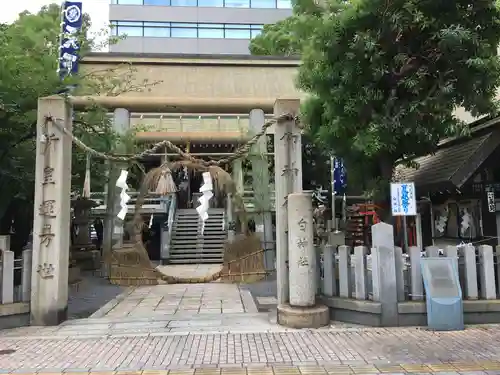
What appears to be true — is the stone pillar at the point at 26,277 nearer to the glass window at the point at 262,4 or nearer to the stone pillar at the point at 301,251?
the stone pillar at the point at 301,251

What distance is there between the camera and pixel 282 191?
8.90 m

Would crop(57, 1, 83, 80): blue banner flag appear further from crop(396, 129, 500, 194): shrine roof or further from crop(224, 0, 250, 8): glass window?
crop(224, 0, 250, 8): glass window

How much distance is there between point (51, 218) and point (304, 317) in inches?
201

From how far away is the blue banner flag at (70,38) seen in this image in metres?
11.9

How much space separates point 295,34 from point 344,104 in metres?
2.57

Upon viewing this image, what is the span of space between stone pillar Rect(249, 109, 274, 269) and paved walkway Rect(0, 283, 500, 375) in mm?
7723

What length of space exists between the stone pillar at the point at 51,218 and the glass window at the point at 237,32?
35483 millimetres

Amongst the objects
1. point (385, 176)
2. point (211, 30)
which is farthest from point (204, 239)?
point (211, 30)

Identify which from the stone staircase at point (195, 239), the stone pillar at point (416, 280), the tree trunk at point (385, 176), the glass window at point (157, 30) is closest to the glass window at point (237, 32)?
the glass window at point (157, 30)

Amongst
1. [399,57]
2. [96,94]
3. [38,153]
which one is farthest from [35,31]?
[399,57]

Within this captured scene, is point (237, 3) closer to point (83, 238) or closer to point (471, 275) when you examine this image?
point (83, 238)

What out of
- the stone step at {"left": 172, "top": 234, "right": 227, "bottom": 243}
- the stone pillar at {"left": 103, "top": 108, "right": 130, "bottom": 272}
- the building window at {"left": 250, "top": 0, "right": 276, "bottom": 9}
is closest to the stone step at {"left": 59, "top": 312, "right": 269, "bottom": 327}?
the stone pillar at {"left": 103, "top": 108, "right": 130, "bottom": 272}

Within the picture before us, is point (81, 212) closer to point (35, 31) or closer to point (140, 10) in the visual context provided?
point (35, 31)

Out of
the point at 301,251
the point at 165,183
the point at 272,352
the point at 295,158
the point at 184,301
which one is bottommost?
the point at 272,352
